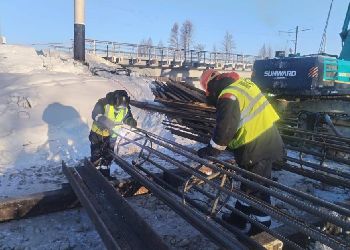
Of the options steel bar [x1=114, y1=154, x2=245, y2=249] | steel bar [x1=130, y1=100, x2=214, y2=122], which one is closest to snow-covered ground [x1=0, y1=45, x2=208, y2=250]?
steel bar [x1=130, y1=100, x2=214, y2=122]

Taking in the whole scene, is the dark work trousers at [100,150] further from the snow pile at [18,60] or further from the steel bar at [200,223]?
the snow pile at [18,60]

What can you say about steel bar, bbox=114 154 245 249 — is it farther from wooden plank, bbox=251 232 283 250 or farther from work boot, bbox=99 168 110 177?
work boot, bbox=99 168 110 177

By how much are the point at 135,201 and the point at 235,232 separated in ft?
7.54

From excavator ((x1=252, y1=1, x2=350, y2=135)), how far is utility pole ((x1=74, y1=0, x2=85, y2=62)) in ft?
37.1

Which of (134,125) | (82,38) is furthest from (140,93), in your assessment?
(82,38)

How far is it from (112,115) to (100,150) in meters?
0.67

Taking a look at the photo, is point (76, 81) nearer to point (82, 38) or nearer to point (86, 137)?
point (86, 137)

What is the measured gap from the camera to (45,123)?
9.59 m

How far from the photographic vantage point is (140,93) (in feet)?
43.4

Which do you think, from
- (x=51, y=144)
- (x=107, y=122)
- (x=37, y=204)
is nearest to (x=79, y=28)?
(x=51, y=144)

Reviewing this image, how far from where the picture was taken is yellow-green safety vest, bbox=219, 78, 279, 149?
14.1 feet

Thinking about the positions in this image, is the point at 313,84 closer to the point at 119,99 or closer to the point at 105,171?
the point at 119,99

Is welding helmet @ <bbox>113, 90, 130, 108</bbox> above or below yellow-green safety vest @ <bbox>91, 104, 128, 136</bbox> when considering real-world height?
above

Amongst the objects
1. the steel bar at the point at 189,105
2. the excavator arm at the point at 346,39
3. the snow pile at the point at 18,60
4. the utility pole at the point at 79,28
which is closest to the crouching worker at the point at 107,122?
the steel bar at the point at 189,105
